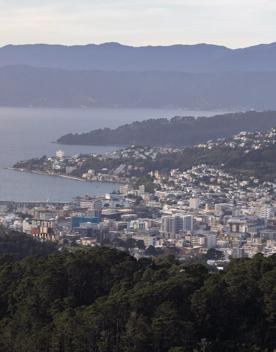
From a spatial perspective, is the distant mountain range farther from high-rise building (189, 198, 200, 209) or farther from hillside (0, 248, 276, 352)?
hillside (0, 248, 276, 352)

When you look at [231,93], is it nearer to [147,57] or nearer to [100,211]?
[147,57]

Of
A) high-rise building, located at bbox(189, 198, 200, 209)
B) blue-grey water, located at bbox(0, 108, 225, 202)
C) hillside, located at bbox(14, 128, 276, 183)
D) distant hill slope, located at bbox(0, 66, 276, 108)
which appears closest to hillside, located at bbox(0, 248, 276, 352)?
high-rise building, located at bbox(189, 198, 200, 209)

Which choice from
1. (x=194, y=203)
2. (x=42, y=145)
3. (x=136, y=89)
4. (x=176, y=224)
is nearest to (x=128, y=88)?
(x=136, y=89)

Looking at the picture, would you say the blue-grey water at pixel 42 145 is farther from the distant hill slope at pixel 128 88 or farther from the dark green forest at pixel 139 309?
the dark green forest at pixel 139 309

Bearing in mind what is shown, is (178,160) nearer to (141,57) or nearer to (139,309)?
(139,309)

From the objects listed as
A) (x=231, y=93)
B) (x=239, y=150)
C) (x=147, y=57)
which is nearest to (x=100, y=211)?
(x=239, y=150)

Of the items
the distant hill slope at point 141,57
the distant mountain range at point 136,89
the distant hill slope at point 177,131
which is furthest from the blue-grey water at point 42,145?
the distant hill slope at point 141,57
